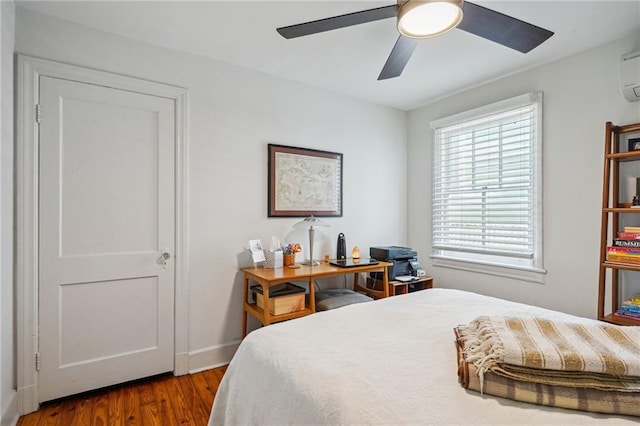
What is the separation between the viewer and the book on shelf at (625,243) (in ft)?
6.67

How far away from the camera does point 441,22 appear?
1522 millimetres

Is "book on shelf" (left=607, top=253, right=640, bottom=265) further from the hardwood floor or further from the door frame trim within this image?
the door frame trim

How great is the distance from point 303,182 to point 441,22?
180 cm

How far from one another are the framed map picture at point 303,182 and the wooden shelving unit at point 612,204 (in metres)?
2.06

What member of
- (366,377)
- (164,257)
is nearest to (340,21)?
(366,377)

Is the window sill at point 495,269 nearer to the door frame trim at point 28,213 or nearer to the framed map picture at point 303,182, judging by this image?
the framed map picture at point 303,182

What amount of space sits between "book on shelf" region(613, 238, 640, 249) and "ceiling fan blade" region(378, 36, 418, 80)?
1813 millimetres

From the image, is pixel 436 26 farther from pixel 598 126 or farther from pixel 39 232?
pixel 39 232

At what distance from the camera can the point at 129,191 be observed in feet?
7.53

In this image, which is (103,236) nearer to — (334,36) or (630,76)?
(334,36)

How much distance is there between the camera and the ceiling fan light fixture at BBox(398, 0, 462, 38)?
4.36 ft

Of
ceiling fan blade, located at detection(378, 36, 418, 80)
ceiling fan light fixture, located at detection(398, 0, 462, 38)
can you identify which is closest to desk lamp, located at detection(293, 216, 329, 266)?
ceiling fan blade, located at detection(378, 36, 418, 80)

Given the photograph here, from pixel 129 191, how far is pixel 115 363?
1198 millimetres

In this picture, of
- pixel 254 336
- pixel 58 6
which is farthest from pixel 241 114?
pixel 254 336
